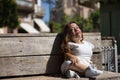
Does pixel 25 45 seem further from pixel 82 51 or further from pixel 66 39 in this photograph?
pixel 82 51

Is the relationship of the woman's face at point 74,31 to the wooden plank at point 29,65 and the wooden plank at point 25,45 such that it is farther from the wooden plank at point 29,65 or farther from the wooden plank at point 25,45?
the wooden plank at point 29,65

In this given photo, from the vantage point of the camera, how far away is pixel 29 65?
4.99 meters

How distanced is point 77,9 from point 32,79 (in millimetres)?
64007

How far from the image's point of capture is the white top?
16.6 ft

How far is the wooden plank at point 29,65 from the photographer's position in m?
4.82

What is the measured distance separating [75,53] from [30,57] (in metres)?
0.58

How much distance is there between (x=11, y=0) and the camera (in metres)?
30.1

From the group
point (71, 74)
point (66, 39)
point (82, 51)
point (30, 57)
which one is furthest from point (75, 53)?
point (30, 57)

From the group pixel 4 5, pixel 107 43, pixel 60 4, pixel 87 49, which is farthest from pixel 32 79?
pixel 60 4

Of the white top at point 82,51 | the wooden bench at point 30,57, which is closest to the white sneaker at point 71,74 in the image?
the wooden bench at point 30,57

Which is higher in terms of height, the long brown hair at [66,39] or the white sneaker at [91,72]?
the long brown hair at [66,39]

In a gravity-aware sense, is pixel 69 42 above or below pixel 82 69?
above

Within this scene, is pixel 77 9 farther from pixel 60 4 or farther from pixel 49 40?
pixel 49 40

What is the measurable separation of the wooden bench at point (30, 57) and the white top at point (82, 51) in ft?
0.80
